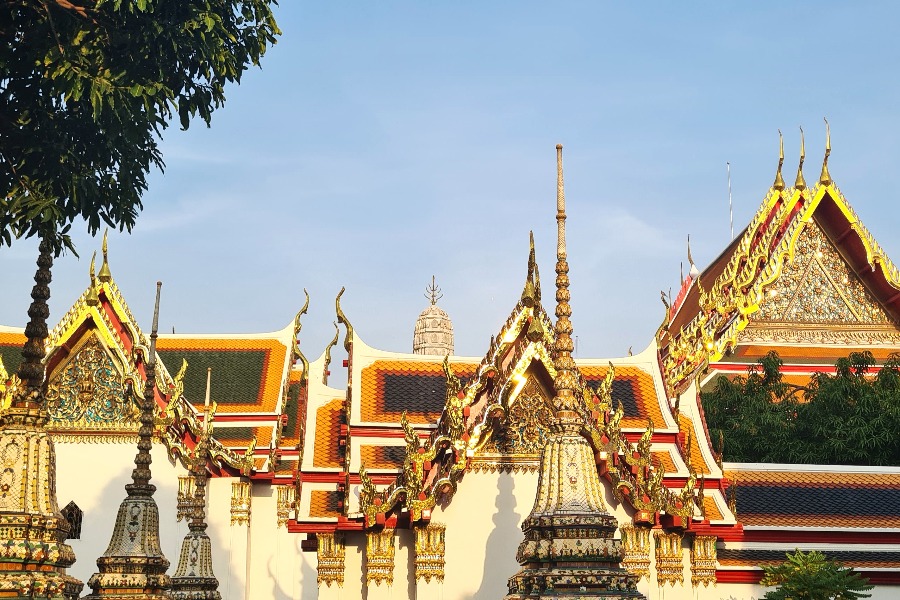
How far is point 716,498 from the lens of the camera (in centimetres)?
1510

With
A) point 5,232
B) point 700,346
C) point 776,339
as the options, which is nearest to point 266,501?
point 700,346

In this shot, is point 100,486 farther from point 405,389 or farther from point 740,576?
point 740,576

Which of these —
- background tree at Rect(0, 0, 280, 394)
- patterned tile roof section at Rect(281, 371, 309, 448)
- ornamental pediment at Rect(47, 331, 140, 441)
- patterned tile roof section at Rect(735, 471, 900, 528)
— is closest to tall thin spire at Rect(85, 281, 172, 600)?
background tree at Rect(0, 0, 280, 394)

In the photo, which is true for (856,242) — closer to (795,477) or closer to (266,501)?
(795,477)

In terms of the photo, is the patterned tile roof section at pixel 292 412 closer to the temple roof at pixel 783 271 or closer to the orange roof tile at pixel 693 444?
the temple roof at pixel 783 271

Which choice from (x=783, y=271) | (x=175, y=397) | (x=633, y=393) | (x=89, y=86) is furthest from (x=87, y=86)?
(x=783, y=271)

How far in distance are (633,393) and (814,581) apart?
306 centimetres

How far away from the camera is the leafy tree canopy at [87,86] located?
37.0 feet

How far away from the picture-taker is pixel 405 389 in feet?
51.2

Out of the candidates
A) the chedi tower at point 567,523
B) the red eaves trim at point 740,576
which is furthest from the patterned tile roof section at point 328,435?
the chedi tower at point 567,523

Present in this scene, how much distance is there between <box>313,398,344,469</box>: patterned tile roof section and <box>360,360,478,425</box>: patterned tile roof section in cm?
78

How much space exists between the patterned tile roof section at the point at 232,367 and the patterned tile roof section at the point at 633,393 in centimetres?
892

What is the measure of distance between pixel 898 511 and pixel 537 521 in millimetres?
8443

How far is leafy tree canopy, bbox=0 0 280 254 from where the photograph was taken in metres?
11.3
